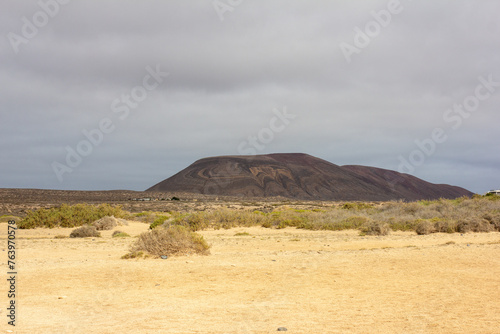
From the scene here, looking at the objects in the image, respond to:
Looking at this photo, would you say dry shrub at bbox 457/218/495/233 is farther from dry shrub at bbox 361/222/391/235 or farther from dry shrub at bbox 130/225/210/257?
dry shrub at bbox 130/225/210/257

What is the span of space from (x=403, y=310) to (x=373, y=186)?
151 meters

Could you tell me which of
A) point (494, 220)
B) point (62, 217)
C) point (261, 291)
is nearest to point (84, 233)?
point (62, 217)

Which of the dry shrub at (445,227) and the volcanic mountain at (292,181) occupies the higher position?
the volcanic mountain at (292,181)

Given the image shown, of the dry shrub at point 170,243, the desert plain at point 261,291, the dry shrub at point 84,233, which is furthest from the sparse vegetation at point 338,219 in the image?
the dry shrub at point 170,243

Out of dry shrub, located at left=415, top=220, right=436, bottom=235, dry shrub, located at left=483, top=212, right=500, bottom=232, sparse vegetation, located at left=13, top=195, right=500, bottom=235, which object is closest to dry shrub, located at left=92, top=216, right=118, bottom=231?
sparse vegetation, located at left=13, top=195, right=500, bottom=235

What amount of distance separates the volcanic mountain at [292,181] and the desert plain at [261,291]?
359ft

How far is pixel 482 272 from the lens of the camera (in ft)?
38.6

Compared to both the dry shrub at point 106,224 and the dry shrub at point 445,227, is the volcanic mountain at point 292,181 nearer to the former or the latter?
the dry shrub at point 106,224

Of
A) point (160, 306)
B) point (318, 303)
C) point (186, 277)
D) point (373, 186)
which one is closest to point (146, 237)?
point (186, 277)

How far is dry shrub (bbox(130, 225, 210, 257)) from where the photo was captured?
14969 mm

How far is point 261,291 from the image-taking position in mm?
9773

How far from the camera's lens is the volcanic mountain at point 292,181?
132m

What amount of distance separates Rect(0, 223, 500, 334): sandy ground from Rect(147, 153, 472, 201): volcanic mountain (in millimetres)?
109273

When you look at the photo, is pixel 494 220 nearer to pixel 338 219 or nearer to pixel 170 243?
pixel 338 219
